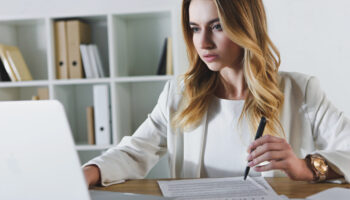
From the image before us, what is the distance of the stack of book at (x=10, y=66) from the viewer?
2812 mm

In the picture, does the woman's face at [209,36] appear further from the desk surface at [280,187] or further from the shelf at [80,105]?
the shelf at [80,105]

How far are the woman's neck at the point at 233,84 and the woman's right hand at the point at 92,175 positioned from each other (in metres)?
0.63

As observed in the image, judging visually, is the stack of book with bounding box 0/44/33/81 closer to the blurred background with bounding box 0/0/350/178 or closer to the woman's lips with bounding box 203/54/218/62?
the blurred background with bounding box 0/0/350/178

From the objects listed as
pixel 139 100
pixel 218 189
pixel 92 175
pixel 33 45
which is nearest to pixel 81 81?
pixel 139 100

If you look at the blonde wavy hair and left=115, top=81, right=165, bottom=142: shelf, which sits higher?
the blonde wavy hair

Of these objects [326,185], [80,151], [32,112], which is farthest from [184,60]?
[32,112]

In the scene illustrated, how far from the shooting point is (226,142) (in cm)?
147

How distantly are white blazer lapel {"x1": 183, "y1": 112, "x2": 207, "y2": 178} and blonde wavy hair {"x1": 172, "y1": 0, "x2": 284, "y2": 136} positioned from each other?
3cm

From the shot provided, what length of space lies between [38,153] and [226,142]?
90 cm

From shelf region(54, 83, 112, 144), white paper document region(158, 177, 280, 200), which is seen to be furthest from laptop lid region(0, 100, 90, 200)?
shelf region(54, 83, 112, 144)

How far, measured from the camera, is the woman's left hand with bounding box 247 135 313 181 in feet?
3.36

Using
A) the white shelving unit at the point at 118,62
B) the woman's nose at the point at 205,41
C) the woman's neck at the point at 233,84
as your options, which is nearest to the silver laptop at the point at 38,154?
the woman's nose at the point at 205,41

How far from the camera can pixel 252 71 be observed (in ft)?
4.82

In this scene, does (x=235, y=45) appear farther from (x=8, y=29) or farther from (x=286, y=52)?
(x=8, y=29)
